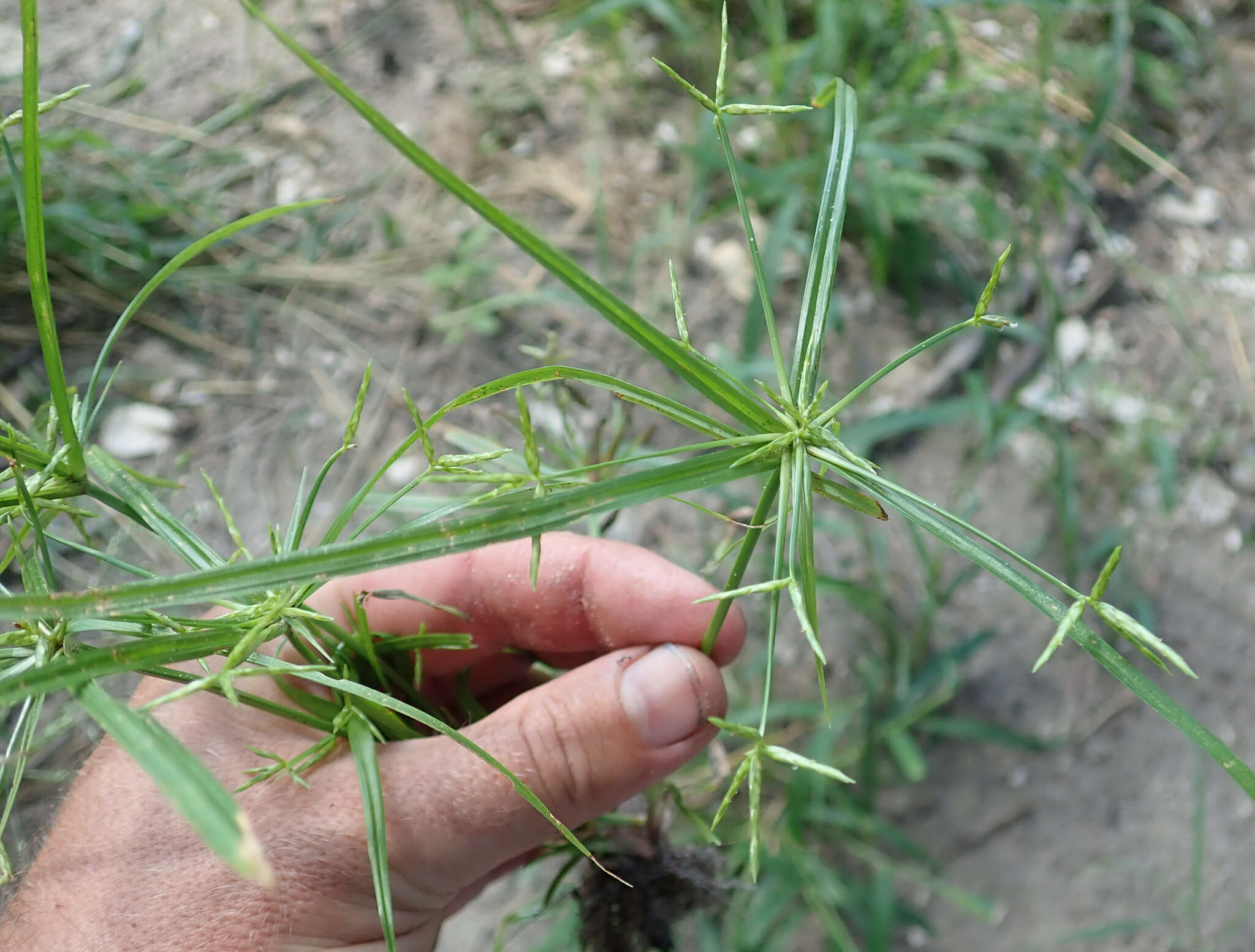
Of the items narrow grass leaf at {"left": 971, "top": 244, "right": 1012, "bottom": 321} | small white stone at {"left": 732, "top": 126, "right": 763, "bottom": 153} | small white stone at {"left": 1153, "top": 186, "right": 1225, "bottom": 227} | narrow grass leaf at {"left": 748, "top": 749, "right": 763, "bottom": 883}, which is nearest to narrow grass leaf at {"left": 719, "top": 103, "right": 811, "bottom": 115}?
narrow grass leaf at {"left": 971, "top": 244, "right": 1012, "bottom": 321}

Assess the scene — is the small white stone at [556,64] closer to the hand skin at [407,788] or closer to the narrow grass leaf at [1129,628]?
the hand skin at [407,788]

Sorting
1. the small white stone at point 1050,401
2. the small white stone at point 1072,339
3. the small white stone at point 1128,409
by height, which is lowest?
the small white stone at point 1128,409

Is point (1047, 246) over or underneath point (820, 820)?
over

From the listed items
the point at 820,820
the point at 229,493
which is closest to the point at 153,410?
the point at 229,493

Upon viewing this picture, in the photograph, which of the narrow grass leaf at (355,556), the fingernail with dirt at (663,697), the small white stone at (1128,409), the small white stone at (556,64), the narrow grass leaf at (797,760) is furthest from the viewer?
the small white stone at (556,64)

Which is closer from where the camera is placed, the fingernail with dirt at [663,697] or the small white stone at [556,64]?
the fingernail with dirt at [663,697]

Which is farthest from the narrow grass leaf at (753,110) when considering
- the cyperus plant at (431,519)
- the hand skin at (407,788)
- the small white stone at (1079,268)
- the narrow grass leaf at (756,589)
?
the small white stone at (1079,268)

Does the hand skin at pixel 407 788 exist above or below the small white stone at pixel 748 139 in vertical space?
below

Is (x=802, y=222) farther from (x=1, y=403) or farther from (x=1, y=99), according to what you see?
(x=1, y=99)
